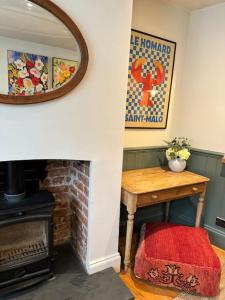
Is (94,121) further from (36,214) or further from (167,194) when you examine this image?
(167,194)

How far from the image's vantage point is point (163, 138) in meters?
2.54

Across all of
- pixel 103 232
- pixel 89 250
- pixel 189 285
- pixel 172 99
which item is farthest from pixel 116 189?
pixel 172 99

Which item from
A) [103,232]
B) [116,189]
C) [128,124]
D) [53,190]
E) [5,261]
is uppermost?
[128,124]

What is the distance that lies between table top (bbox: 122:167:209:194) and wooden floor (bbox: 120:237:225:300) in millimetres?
780

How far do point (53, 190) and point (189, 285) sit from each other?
137cm

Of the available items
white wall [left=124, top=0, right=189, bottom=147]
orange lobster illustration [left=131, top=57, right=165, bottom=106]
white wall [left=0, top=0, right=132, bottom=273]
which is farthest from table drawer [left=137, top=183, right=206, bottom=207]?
orange lobster illustration [left=131, top=57, right=165, bottom=106]

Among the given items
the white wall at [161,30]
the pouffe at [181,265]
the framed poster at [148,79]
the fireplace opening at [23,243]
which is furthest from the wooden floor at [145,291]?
the framed poster at [148,79]

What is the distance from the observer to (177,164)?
2.29 m

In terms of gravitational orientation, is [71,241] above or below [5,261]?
below

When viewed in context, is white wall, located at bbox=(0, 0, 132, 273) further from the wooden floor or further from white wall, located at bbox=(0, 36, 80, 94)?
the wooden floor

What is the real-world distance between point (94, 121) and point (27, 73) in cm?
53

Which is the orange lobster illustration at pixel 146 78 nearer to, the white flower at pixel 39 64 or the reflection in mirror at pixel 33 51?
the reflection in mirror at pixel 33 51

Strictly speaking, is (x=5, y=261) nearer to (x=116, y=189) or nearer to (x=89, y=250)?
(x=89, y=250)

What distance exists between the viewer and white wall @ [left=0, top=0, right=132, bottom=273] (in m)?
1.33
